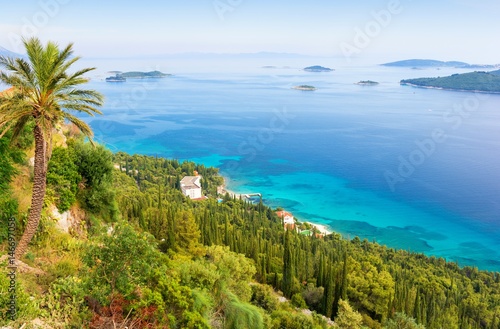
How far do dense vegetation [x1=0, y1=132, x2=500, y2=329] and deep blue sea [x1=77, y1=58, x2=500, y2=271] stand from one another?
18.9 ft

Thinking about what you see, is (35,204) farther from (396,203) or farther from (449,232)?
(396,203)

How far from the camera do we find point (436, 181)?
2509 inches

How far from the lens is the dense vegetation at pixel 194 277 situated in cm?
780

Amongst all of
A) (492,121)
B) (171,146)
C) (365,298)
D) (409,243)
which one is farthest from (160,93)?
(365,298)

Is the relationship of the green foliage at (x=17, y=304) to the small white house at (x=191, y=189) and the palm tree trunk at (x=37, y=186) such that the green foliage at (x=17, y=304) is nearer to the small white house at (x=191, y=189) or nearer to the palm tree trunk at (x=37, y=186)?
the palm tree trunk at (x=37, y=186)

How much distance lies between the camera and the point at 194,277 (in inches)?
432

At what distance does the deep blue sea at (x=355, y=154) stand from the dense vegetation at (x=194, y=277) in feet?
18.9

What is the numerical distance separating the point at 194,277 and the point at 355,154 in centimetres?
6950

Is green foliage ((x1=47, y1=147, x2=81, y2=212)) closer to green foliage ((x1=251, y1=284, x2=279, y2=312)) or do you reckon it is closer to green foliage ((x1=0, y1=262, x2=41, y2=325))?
green foliage ((x1=0, y1=262, x2=41, y2=325))

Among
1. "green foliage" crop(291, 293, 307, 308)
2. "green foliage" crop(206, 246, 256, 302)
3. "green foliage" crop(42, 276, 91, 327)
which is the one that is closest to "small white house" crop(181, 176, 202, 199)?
"green foliage" crop(291, 293, 307, 308)

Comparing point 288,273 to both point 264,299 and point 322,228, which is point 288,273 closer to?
point 264,299

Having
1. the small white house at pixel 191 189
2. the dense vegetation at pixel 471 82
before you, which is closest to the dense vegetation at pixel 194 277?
the small white house at pixel 191 189

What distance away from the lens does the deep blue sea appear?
5106 cm

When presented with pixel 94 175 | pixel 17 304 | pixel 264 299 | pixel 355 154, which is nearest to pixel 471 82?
pixel 355 154
